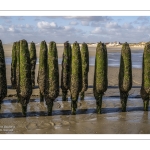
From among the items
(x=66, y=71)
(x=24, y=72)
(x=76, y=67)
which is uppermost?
(x=76, y=67)

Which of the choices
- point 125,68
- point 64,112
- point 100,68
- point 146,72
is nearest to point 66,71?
point 64,112

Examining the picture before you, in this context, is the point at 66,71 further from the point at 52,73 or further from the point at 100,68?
the point at 100,68

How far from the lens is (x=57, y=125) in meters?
20.7

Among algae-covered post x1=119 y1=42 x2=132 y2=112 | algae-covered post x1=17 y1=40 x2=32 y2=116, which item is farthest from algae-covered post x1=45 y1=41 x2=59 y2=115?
algae-covered post x1=119 y1=42 x2=132 y2=112

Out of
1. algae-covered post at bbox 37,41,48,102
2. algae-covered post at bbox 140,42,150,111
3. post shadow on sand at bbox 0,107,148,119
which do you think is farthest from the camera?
algae-covered post at bbox 37,41,48,102

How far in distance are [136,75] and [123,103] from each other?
24.8 metres

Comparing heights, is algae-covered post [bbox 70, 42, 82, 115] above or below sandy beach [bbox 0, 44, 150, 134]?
above

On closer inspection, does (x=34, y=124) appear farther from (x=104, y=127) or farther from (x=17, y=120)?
(x=104, y=127)

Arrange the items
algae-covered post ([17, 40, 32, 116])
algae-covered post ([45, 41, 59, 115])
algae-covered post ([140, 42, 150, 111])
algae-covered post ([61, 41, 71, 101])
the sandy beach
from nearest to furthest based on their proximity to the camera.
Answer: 1. the sandy beach
2. algae-covered post ([17, 40, 32, 116])
3. algae-covered post ([45, 41, 59, 115])
4. algae-covered post ([140, 42, 150, 111])
5. algae-covered post ([61, 41, 71, 101])

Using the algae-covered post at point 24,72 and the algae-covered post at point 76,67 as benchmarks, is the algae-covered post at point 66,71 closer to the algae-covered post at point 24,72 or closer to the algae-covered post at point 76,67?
the algae-covered post at point 76,67

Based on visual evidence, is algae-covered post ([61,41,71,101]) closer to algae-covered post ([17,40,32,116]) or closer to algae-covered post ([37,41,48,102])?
algae-covered post ([37,41,48,102])
